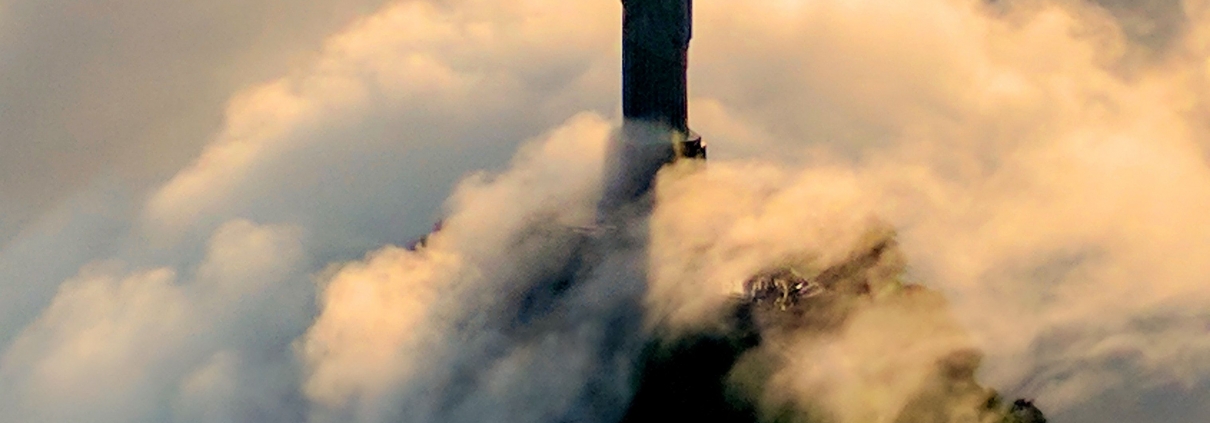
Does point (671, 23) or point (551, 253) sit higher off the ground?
point (671, 23)

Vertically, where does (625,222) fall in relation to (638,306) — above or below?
above

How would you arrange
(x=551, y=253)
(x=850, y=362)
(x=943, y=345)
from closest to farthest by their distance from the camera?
(x=850, y=362) < (x=943, y=345) < (x=551, y=253)

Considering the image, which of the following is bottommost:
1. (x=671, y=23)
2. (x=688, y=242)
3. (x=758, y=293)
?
(x=758, y=293)

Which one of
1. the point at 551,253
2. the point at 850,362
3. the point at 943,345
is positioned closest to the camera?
the point at 850,362

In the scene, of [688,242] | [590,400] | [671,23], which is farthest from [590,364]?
[671,23]

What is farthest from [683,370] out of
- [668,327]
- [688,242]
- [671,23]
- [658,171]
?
[671,23]

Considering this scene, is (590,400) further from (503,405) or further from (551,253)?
(551,253)

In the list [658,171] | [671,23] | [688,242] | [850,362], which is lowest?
[850,362]

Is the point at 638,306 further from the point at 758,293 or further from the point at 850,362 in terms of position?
the point at 850,362

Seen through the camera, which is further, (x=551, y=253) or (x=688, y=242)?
(x=551, y=253)
